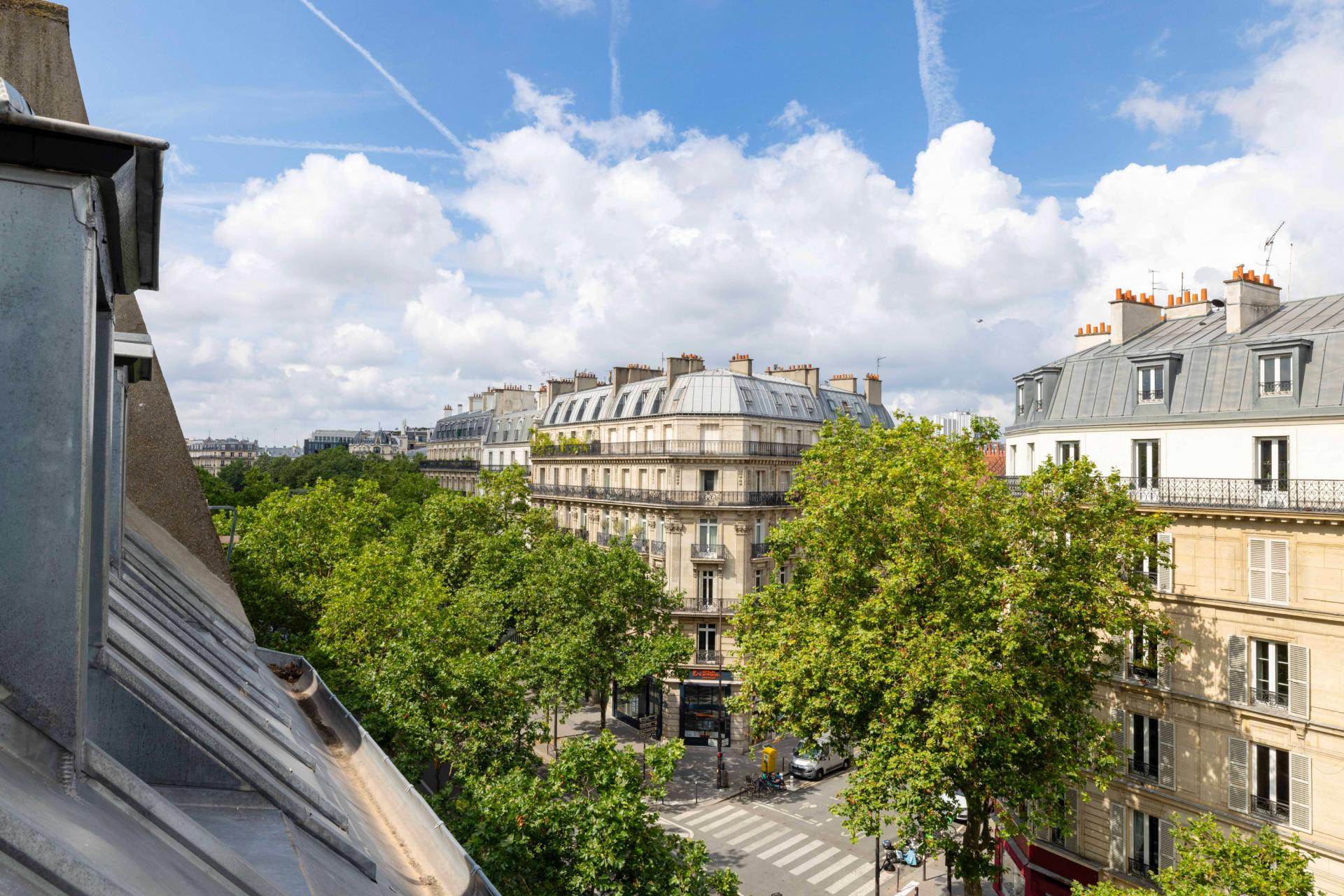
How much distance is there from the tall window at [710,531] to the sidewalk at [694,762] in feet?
29.5

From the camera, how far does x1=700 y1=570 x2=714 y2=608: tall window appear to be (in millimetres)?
36344

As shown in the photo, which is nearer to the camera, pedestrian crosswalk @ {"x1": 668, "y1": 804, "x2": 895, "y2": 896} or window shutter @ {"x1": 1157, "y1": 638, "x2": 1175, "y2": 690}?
window shutter @ {"x1": 1157, "y1": 638, "x2": 1175, "y2": 690}

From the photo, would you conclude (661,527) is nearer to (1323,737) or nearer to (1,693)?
(1323,737)

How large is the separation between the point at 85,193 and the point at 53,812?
1.95 meters

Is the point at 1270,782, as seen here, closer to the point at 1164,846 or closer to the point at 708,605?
the point at 1164,846

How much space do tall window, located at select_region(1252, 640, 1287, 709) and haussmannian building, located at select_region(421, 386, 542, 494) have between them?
43509mm

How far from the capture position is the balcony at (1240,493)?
58.8 ft

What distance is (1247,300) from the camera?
858 inches

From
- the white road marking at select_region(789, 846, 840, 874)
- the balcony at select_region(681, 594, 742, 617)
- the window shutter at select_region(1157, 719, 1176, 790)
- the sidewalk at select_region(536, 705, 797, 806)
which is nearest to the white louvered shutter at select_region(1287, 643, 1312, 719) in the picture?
the window shutter at select_region(1157, 719, 1176, 790)

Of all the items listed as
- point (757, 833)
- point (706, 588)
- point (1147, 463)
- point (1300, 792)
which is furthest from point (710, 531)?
point (1300, 792)

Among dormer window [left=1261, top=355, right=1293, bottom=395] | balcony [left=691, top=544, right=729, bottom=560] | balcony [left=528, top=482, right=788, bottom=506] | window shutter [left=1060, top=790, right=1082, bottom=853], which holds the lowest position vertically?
window shutter [left=1060, top=790, right=1082, bottom=853]

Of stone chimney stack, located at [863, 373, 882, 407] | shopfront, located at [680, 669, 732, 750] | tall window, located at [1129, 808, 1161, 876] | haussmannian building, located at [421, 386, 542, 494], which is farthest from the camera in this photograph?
haussmannian building, located at [421, 386, 542, 494]

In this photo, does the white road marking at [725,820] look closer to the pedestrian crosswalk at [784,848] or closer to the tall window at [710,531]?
the pedestrian crosswalk at [784,848]

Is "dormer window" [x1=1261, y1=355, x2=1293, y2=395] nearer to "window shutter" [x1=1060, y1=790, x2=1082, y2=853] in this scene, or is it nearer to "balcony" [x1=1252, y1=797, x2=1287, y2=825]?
"balcony" [x1=1252, y1=797, x2=1287, y2=825]
